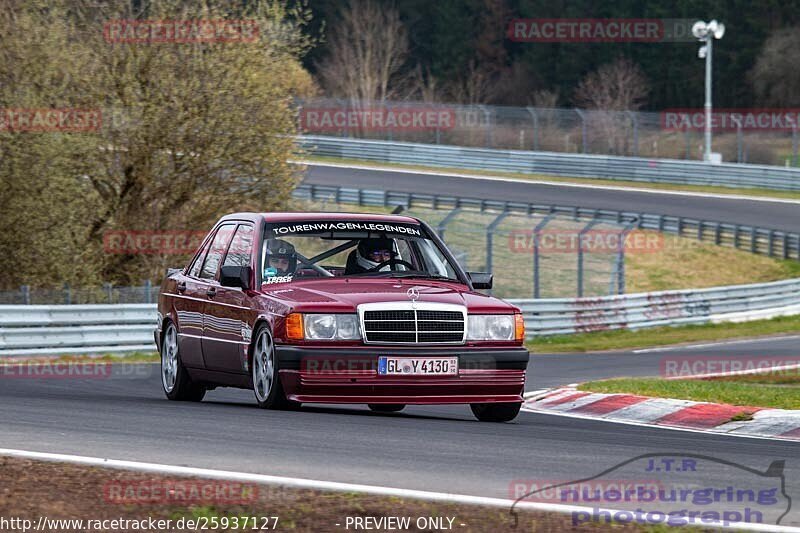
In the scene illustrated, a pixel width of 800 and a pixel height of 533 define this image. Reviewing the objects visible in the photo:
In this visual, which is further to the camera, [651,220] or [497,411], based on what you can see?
[651,220]

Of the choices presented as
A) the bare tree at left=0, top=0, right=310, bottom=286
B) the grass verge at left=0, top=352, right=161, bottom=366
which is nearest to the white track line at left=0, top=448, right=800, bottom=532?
the grass verge at left=0, top=352, right=161, bottom=366

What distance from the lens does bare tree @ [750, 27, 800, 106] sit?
76125 mm

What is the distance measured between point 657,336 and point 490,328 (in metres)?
20.9

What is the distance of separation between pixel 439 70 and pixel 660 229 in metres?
51.3

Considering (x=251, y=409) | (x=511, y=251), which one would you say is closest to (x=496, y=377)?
(x=251, y=409)

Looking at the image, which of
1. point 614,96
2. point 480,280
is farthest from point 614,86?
point 480,280

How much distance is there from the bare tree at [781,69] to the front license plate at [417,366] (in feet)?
227

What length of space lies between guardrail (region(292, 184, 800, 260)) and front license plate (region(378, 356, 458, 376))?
1161 inches

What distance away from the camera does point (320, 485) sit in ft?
23.3

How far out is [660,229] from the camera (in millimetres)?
43250

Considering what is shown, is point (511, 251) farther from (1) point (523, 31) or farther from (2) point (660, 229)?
(1) point (523, 31)

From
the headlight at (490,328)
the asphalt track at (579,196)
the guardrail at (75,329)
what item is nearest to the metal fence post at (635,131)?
the asphalt track at (579,196)

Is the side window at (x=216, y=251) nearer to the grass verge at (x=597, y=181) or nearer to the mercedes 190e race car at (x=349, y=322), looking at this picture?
the mercedes 190e race car at (x=349, y=322)

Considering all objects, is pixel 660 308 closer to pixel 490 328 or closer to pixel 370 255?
pixel 370 255
